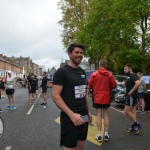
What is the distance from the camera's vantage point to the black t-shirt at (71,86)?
427cm

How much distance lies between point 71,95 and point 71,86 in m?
0.11

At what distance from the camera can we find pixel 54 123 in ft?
34.9

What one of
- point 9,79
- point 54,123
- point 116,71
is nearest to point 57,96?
point 54,123

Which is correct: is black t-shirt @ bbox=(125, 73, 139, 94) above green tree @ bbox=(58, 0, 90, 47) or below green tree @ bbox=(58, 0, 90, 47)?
below

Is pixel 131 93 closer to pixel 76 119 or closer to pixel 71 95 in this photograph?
pixel 71 95

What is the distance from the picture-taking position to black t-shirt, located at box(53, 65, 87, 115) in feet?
14.0

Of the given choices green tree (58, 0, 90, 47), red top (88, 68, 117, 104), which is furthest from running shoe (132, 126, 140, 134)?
green tree (58, 0, 90, 47)

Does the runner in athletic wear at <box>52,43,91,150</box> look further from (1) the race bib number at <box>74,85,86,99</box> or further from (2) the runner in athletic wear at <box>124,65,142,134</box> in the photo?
(2) the runner in athletic wear at <box>124,65,142,134</box>

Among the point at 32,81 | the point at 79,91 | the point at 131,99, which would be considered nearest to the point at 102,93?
the point at 131,99

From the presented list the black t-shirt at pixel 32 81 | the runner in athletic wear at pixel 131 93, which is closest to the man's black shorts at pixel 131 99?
the runner in athletic wear at pixel 131 93

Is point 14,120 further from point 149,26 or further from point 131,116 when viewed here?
point 149,26

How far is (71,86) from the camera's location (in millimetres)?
4285

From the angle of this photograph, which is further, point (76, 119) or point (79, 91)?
point (79, 91)

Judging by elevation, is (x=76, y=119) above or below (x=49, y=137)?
above
